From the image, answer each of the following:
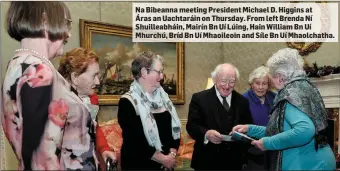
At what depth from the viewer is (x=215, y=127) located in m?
2.40

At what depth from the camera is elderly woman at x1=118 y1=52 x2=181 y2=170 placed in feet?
6.45

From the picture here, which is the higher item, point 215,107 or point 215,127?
point 215,107

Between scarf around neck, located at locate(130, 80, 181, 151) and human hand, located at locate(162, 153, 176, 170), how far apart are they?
0.07 meters

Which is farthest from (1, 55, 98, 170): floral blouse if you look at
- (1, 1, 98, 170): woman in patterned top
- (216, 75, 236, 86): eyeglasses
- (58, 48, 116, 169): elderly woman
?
(216, 75, 236, 86): eyeglasses

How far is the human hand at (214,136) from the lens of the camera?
2.26 metres

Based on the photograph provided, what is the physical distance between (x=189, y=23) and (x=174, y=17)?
157mm

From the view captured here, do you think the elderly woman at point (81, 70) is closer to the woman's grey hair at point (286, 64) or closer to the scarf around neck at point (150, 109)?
the scarf around neck at point (150, 109)

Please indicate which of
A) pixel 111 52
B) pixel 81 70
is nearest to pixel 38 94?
pixel 81 70

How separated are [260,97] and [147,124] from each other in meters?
1.42

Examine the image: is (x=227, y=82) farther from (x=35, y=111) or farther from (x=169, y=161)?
(x=35, y=111)

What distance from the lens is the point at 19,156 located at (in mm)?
1124

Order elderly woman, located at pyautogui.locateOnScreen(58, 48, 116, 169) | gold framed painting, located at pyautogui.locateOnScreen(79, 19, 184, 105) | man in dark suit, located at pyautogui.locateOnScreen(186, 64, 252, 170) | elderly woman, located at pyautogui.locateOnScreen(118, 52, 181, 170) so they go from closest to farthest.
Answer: elderly woman, located at pyautogui.locateOnScreen(58, 48, 116, 169) → elderly woman, located at pyautogui.locateOnScreen(118, 52, 181, 170) → man in dark suit, located at pyautogui.locateOnScreen(186, 64, 252, 170) → gold framed painting, located at pyautogui.locateOnScreen(79, 19, 184, 105)

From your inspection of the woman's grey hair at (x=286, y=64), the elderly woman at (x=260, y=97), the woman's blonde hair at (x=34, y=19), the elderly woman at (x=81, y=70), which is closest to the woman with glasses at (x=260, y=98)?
the elderly woman at (x=260, y=97)
